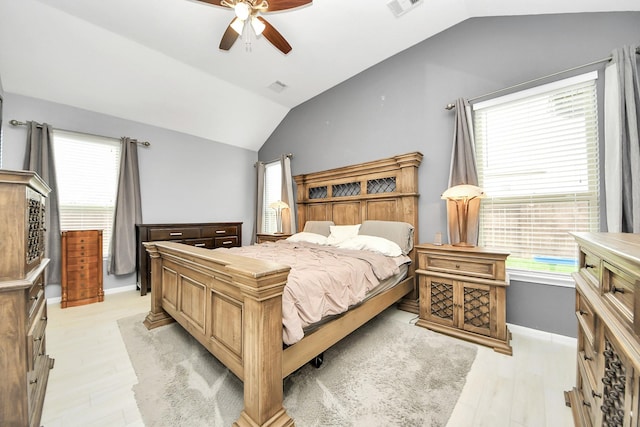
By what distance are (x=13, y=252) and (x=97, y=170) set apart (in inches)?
132

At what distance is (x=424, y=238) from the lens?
3049 millimetres

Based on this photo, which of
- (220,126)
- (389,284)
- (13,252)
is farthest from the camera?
(220,126)

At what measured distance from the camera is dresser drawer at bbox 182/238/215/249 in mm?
3964

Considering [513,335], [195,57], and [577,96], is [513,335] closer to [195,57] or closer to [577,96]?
[577,96]

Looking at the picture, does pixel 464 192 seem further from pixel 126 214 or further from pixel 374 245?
pixel 126 214

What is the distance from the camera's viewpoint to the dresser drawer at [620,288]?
676 mm

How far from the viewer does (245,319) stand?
4.10ft

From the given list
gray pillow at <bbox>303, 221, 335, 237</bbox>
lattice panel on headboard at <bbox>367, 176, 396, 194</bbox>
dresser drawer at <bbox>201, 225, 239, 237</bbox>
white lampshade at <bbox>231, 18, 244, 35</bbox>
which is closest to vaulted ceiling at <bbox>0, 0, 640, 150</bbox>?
white lampshade at <bbox>231, 18, 244, 35</bbox>

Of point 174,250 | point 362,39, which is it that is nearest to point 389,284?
point 174,250

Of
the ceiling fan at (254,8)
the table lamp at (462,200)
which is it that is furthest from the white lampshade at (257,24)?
the table lamp at (462,200)

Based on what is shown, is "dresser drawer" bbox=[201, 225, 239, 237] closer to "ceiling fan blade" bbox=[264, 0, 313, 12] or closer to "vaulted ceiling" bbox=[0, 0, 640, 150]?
"vaulted ceiling" bbox=[0, 0, 640, 150]

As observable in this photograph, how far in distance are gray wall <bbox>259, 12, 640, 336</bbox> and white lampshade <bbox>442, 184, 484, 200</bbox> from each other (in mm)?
517

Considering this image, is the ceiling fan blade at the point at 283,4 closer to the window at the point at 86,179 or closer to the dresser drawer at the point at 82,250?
the window at the point at 86,179

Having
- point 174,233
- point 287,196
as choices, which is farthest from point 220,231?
point 287,196
